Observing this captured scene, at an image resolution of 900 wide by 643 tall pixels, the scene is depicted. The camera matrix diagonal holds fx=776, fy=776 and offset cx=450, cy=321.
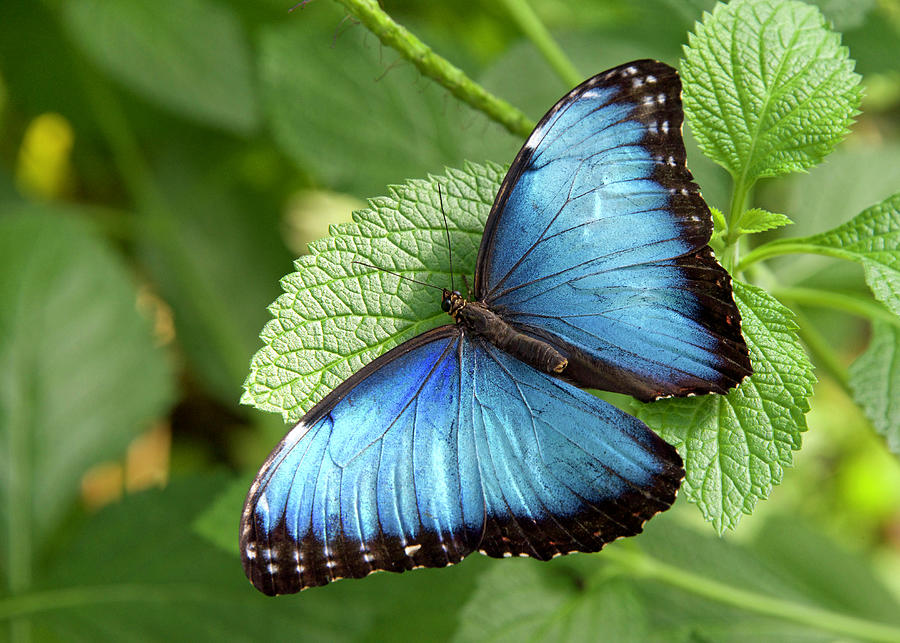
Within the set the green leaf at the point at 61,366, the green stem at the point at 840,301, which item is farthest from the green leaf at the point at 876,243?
the green leaf at the point at 61,366

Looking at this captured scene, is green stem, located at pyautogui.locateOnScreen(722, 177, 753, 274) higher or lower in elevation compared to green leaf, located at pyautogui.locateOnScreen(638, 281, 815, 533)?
higher

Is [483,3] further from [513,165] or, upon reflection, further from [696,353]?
[696,353]

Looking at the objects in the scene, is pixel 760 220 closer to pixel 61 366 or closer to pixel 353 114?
pixel 353 114

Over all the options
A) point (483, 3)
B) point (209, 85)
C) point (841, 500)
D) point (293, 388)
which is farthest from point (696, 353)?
point (841, 500)

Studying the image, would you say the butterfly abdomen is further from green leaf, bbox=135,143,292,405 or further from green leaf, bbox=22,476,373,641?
green leaf, bbox=135,143,292,405

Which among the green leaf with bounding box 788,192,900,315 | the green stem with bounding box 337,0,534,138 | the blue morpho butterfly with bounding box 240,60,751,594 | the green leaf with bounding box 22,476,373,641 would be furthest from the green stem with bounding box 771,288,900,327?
the green leaf with bounding box 22,476,373,641

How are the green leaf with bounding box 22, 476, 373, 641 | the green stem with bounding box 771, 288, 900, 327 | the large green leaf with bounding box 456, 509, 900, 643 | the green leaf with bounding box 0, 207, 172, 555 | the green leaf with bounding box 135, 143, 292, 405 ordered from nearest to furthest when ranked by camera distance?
the green stem with bounding box 771, 288, 900, 327 → the large green leaf with bounding box 456, 509, 900, 643 → the green leaf with bounding box 22, 476, 373, 641 → the green leaf with bounding box 0, 207, 172, 555 → the green leaf with bounding box 135, 143, 292, 405
